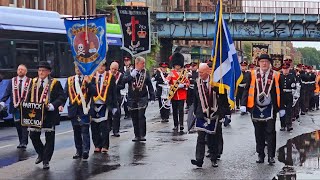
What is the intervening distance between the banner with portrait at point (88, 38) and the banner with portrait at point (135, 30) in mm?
6247

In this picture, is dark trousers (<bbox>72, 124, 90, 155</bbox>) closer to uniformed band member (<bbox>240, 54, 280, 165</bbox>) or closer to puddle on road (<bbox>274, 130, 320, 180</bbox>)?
uniformed band member (<bbox>240, 54, 280, 165</bbox>)

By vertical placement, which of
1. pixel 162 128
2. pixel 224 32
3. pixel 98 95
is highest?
pixel 224 32

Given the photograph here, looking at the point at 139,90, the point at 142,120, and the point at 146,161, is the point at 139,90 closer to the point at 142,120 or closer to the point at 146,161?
the point at 142,120

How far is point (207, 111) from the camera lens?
1118 cm

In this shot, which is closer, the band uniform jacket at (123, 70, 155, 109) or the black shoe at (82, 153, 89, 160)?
the black shoe at (82, 153, 89, 160)

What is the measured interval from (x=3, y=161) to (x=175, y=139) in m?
4.50

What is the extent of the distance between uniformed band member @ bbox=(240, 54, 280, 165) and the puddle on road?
0.57m

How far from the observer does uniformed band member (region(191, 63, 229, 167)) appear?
11.1m

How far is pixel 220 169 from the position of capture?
11031 millimetres

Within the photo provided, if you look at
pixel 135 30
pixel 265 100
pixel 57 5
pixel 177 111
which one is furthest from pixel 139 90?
pixel 57 5

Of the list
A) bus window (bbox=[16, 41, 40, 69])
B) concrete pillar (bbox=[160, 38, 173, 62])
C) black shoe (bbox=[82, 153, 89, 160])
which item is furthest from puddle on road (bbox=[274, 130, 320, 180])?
concrete pillar (bbox=[160, 38, 173, 62])

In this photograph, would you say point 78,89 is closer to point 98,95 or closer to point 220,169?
point 98,95

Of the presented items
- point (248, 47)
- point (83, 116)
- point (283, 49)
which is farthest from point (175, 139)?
point (283, 49)

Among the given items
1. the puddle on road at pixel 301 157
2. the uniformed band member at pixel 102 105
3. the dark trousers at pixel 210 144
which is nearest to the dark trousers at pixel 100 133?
the uniformed band member at pixel 102 105
